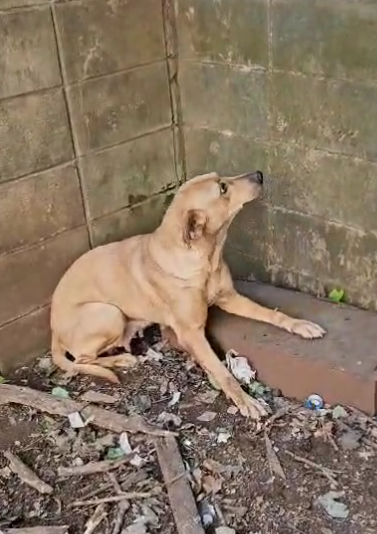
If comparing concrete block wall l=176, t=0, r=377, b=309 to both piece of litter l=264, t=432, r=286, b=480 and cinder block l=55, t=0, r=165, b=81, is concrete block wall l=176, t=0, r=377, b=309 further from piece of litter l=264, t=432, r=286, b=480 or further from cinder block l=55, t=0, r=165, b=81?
piece of litter l=264, t=432, r=286, b=480

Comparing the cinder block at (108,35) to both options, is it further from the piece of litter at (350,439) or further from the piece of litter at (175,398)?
the piece of litter at (350,439)

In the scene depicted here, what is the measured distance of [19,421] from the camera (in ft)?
11.3

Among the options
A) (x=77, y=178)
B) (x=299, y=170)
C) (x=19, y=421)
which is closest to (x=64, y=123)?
(x=77, y=178)

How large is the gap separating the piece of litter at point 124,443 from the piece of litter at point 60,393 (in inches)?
18.0

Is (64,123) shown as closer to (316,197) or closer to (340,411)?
(316,197)

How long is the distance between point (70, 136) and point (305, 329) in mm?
1512

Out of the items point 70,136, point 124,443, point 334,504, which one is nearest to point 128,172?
point 70,136

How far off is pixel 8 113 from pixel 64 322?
107 centimetres

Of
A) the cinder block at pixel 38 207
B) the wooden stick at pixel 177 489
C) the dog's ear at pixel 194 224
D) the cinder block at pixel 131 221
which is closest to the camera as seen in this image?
the wooden stick at pixel 177 489

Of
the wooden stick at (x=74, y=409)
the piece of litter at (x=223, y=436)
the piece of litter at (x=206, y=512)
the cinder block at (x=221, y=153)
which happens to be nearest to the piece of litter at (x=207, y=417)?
the piece of litter at (x=223, y=436)

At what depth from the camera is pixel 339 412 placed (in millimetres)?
3254

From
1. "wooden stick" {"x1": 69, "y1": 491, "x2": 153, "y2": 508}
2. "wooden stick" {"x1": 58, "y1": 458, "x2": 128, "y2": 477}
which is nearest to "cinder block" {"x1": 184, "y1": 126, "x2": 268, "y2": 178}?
"wooden stick" {"x1": 58, "y1": 458, "x2": 128, "y2": 477}

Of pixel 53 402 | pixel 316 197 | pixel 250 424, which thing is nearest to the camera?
pixel 250 424

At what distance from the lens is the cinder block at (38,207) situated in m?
3.53
